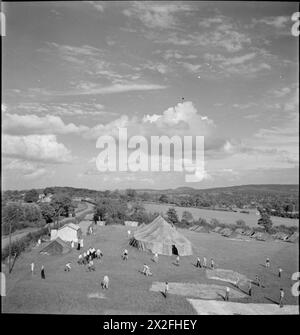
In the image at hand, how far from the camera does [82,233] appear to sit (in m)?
33.8

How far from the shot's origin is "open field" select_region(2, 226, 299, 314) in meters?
13.7

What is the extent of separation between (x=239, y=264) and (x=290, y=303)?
312 inches

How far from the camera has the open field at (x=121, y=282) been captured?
45.0 ft

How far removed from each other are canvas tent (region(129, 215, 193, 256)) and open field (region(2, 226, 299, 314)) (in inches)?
26.6

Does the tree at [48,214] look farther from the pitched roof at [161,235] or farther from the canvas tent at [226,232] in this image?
the pitched roof at [161,235]

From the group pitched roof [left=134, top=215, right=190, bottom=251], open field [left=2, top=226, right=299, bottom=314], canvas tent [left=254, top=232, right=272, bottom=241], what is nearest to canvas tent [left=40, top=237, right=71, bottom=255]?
open field [left=2, top=226, right=299, bottom=314]

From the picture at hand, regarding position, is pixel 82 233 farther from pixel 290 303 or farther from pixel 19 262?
pixel 290 303

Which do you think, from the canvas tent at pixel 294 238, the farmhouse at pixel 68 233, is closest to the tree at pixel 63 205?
the farmhouse at pixel 68 233

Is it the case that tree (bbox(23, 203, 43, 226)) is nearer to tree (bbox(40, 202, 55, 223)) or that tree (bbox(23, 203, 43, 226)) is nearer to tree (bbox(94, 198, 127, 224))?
tree (bbox(40, 202, 55, 223))

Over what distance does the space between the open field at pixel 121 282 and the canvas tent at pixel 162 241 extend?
67 cm

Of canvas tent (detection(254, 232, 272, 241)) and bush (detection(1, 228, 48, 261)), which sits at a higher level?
bush (detection(1, 228, 48, 261))

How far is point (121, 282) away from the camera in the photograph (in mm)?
17188

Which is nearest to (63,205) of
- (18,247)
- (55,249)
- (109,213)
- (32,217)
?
(32,217)
